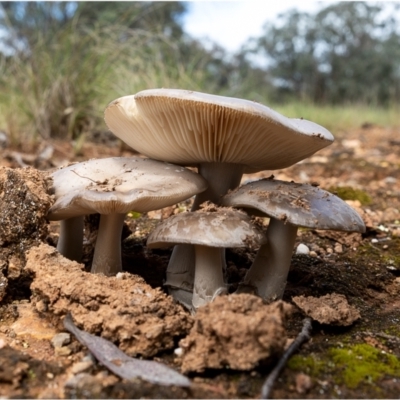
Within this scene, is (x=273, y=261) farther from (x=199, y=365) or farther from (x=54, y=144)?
(x=54, y=144)

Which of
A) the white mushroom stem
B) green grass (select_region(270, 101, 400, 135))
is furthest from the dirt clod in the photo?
green grass (select_region(270, 101, 400, 135))

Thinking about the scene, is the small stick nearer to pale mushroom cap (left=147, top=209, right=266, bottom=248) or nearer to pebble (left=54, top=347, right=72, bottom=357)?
pale mushroom cap (left=147, top=209, right=266, bottom=248)

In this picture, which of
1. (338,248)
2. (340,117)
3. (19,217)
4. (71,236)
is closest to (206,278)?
(71,236)

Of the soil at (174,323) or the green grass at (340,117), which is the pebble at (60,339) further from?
the green grass at (340,117)

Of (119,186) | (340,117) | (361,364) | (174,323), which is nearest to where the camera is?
(361,364)

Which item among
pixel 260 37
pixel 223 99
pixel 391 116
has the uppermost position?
pixel 260 37

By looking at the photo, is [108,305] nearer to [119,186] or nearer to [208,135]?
[119,186]

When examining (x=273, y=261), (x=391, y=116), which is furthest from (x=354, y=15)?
(x=273, y=261)
